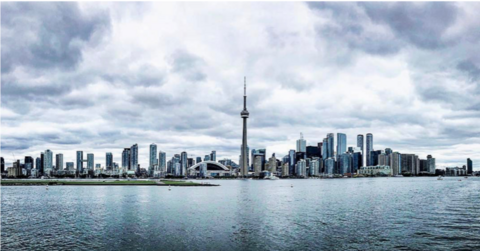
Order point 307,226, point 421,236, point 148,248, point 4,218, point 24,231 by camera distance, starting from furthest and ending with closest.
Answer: point 4,218, point 307,226, point 24,231, point 421,236, point 148,248

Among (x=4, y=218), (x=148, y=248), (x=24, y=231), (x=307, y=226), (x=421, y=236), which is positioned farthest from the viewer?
(x=4, y=218)

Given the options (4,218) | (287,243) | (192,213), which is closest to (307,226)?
(287,243)

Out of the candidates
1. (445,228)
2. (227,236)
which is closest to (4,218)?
(227,236)

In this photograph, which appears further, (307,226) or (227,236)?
(307,226)

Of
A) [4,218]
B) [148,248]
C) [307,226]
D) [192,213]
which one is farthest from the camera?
[192,213]

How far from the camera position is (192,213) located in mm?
73875

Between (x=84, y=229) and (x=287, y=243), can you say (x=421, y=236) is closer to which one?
(x=287, y=243)

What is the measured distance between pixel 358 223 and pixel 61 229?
153 feet

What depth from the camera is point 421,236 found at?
5012 cm

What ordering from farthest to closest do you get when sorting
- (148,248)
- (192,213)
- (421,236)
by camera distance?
(192,213)
(421,236)
(148,248)

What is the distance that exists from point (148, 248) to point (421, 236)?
35.8 meters

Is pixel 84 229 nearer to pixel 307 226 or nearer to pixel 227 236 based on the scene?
pixel 227 236

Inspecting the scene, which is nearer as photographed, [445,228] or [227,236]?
[227,236]

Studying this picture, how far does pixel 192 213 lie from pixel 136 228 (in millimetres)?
19060
